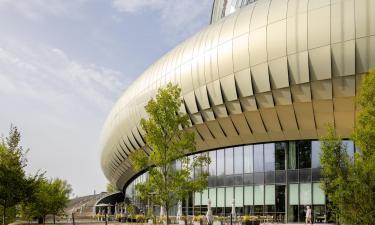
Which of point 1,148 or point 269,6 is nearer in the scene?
point 1,148

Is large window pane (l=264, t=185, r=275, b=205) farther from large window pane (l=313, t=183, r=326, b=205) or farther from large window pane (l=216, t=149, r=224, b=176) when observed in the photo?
large window pane (l=216, t=149, r=224, b=176)

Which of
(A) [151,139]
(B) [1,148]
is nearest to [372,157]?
(A) [151,139]

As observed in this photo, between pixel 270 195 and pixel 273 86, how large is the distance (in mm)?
10053

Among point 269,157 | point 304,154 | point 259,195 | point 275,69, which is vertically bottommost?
point 259,195

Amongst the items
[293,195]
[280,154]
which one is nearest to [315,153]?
[280,154]

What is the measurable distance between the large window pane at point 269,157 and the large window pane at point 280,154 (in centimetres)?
27

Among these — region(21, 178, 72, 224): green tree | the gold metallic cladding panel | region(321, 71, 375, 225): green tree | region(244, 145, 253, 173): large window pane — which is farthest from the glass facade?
region(321, 71, 375, 225): green tree

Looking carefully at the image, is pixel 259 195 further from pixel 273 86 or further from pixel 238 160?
pixel 273 86

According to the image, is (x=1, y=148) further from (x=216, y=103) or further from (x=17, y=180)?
(x=216, y=103)

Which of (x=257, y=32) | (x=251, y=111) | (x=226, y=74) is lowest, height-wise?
(x=251, y=111)

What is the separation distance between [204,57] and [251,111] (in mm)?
5096

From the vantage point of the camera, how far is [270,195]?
120 feet

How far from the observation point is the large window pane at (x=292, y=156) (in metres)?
35.2

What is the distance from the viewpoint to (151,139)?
872 inches
